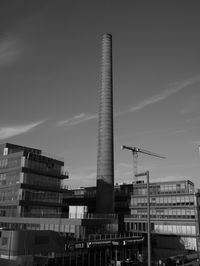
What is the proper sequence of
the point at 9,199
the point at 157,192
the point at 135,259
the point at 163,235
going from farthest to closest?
the point at 157,192 → the point at 163,235 → the point at 9,199 → the point at 135,259

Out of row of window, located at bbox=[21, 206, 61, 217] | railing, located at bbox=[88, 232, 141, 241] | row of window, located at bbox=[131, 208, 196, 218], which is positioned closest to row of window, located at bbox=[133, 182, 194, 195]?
row of window, located at bbox=[131, 208, 196, 218]

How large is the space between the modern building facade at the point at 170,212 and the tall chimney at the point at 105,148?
1247 cm

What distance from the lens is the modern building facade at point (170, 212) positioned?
278 ft

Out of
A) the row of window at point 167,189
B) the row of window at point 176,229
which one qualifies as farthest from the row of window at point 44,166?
the row of window at point 176,229

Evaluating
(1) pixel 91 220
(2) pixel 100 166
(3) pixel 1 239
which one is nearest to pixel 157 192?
(2) pixel 100 166

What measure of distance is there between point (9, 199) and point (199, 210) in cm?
5168

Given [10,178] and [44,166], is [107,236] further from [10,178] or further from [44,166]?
[10,178]

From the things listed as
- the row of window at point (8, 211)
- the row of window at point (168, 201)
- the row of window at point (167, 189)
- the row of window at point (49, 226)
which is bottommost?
the row of window at point (49, 226)

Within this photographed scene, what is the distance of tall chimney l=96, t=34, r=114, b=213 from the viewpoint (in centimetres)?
8306

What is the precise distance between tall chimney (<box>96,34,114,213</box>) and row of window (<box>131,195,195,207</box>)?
16013 mm

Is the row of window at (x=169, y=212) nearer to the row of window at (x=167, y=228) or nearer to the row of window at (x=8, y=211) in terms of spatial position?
the row of window at (x=167, y=228)

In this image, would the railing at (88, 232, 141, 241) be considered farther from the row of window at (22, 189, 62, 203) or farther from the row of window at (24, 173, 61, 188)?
the row of window at (24, 173, 61, 188)

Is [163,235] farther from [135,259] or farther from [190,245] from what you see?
[135,259]

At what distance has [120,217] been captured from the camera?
3944 inches
